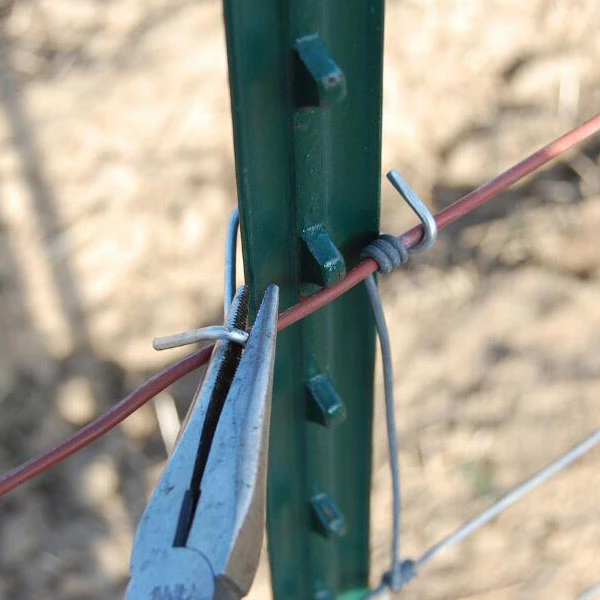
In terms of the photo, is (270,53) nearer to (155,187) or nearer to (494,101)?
(155,187)

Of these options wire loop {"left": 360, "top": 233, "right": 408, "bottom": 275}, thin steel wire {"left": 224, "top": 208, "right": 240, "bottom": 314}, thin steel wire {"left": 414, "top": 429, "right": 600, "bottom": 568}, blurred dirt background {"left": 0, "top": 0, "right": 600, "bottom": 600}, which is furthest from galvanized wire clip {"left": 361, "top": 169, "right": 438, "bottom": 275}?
blurred dirt background {"left": 0, "top": 0, "right": 600, "bottom": 600}

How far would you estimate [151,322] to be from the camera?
140cm

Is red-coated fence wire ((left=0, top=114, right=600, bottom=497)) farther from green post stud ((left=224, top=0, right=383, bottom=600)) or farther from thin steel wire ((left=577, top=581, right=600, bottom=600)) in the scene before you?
thin steel wire ((left=577, top=581, right=600, bottom=600))

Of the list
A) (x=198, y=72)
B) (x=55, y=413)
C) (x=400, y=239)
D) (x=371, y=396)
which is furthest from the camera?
(x=198, y=72)

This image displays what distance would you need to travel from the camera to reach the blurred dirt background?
4.48 ft


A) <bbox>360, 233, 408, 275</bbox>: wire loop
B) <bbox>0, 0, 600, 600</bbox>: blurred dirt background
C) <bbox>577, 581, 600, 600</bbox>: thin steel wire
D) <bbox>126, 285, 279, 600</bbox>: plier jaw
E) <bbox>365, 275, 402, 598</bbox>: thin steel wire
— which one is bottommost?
<bbox>577, 581, 600, 600</bbox>: thin steel wire

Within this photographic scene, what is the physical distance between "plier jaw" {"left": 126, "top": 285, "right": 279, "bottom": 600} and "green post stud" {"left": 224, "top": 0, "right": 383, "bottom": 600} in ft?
0.21

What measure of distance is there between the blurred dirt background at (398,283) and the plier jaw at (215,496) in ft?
2.66

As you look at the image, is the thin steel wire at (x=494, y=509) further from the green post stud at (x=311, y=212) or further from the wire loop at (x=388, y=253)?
the wire loop at (x=388, y=253)

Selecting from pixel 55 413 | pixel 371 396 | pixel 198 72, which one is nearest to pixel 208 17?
pixel 198 72

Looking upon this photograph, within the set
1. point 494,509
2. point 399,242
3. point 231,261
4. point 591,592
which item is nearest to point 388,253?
point 399,242

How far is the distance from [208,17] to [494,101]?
1.77 ft

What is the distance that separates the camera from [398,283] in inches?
54.5

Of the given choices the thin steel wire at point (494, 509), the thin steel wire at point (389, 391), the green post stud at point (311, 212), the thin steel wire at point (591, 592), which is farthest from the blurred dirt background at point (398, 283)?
the green post stud at point (311, 212)
